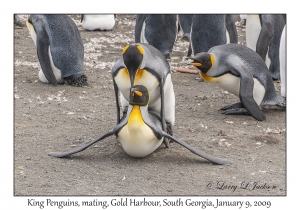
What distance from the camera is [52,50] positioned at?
5.52m

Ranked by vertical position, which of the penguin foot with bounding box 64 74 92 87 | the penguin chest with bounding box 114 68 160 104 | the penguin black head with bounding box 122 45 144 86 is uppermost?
the penguin black head with bounding box 122 45 144 86

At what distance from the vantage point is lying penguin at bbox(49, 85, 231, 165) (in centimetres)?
350

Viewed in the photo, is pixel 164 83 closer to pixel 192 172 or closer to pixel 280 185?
pixel 192 172

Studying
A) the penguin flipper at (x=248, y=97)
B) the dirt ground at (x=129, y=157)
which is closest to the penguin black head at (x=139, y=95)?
the dirt ground at (x=129, y=157)

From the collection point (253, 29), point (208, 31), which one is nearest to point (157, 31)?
point (208, 31)

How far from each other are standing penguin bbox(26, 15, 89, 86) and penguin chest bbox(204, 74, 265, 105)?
1.42 m

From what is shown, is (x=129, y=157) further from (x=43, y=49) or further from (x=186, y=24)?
(x=186, y=24)

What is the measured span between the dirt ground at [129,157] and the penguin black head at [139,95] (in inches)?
15.0

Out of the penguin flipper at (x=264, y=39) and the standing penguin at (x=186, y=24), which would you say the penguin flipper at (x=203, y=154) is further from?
the standing penguin at (x=186, y=24)

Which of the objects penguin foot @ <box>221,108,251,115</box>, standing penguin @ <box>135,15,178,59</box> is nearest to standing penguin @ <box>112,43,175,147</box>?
penguin foot @ <box>221,108,251,115</box>

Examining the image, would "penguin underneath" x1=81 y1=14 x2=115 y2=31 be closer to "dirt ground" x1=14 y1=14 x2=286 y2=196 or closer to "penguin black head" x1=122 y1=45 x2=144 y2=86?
"dirt ground" x1=14 y1=14 x2=286 y2=196

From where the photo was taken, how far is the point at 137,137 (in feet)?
11.6

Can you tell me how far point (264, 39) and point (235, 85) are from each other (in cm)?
126

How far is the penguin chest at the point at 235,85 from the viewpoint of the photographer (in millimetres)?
4703
